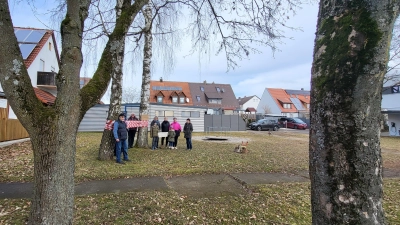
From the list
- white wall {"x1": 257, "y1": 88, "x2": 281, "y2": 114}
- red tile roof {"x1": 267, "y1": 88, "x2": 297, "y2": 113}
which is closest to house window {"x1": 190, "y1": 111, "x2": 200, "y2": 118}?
white wall {"x1": 257, "y1": 88, "x2": 281, "y2": 114}

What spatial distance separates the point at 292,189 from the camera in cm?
554

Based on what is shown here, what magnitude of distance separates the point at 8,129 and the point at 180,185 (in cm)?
1089

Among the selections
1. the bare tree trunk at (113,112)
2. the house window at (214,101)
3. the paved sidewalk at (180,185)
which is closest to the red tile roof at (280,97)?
the house window at (214,101)

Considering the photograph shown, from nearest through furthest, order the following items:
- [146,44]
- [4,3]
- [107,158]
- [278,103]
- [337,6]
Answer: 1. [337,6]
2. [4,3]
3. [107,158]
4. [146,44]
5. [278,103]

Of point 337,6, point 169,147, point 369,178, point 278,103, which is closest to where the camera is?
point 369,178

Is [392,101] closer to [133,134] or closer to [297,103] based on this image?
[297,103]

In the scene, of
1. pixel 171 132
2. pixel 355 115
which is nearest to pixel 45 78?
pixel 171 132

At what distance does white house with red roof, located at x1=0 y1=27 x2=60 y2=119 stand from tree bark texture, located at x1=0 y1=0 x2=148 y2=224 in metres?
17.1

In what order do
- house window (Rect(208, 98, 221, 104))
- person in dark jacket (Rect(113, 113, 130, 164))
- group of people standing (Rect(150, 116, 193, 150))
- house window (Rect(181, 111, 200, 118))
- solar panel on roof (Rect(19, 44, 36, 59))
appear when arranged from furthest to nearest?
1. house window (Rect(208, 98, 221, 104))
2. house window (Rect(181, 111, 200, 118))
3. solar panel on roof (Rect(19, 44, 36, 59))
4. group of people standing (Rect(150, 116, 193, 150))
5. person in dark jacket (Rect(113, 113, 130, 164))

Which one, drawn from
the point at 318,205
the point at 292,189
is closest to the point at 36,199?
the point at 318,205

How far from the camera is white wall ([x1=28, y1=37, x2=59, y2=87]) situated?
A: 1841cm

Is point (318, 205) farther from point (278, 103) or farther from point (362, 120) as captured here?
point (278, 103)

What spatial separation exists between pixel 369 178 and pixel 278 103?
182 feet

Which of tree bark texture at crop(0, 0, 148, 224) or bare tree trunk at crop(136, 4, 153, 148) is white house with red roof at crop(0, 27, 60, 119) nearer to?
bare tree trunk at crop(136, 4, 153, 148)
